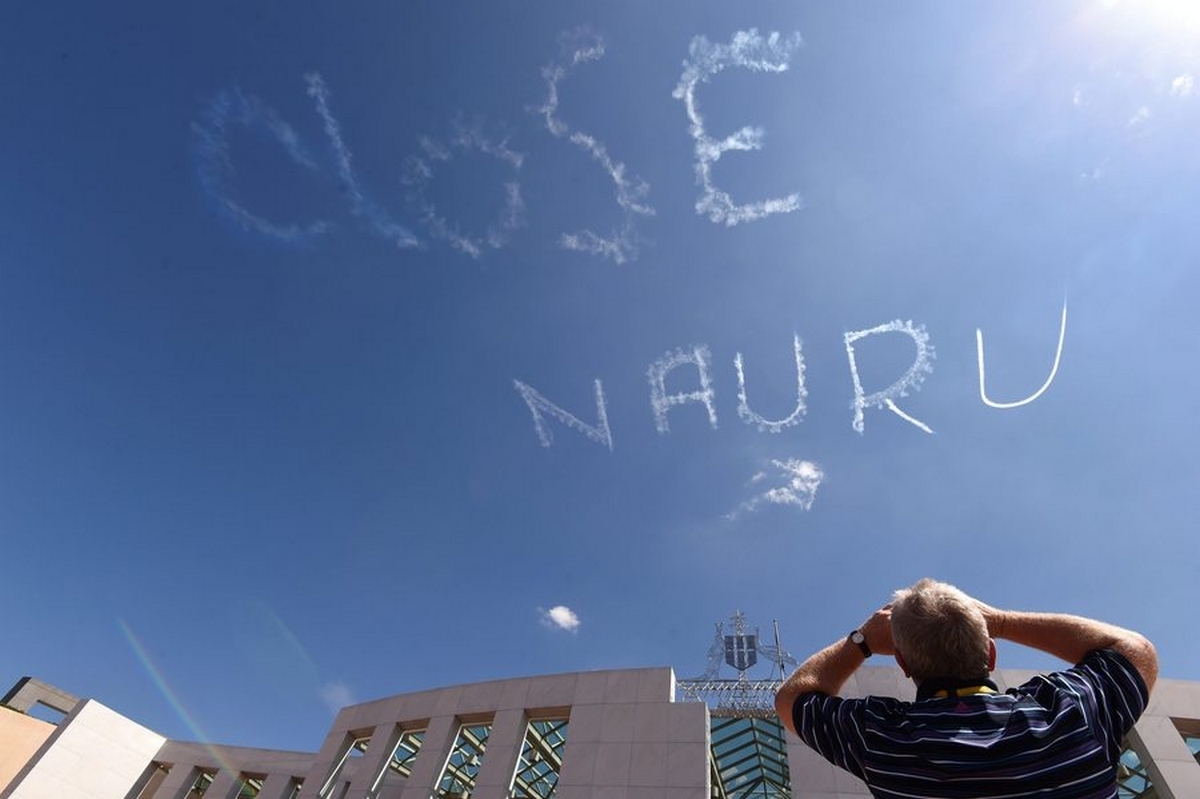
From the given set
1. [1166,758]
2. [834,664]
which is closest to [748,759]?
[1166,758]

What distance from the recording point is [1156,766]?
465 inches

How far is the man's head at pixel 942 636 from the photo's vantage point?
1871mm

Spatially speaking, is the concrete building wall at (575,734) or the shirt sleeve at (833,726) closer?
the shirt sleeve at (833,726)

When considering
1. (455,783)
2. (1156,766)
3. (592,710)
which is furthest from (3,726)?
(1156,766)

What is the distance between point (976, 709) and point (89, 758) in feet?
114

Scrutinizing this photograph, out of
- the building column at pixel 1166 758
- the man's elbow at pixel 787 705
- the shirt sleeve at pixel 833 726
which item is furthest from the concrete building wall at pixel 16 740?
the building column at pixel 1166 758

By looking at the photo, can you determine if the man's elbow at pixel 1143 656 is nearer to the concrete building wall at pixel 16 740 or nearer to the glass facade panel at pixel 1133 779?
the glass facade panel at pixel 1133 779

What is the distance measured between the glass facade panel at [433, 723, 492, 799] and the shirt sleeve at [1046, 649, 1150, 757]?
20.7m

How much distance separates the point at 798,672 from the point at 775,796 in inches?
1230

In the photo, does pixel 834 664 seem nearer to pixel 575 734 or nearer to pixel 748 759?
pixel 575 734

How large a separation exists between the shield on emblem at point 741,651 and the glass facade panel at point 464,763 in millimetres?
11628

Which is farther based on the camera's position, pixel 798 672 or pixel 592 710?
pixel 592 710

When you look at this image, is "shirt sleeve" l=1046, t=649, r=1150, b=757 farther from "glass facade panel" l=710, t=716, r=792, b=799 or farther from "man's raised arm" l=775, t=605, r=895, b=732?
"glass facade panel" l=710, t=716, r=792, b=799

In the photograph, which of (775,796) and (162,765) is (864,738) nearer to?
(775,796)
